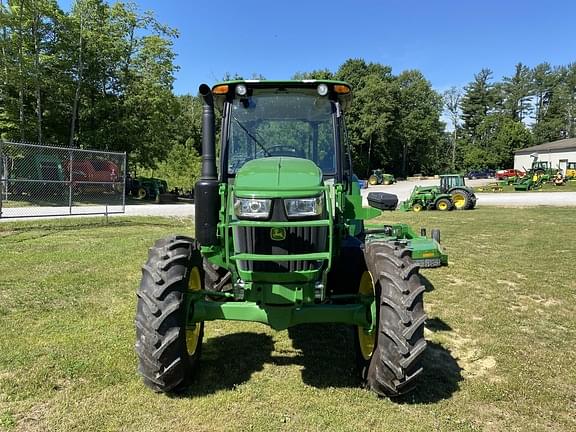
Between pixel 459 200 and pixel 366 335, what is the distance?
66.9 feet

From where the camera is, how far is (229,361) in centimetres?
445

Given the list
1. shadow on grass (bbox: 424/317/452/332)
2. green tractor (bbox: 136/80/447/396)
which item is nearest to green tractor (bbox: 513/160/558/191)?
shadow on grass (bbox: 424/317/452/332)

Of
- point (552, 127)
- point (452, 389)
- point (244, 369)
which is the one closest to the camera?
point (452, 389)

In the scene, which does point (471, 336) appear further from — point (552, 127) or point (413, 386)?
point (552, 127)

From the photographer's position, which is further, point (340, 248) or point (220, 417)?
point (340, 248)

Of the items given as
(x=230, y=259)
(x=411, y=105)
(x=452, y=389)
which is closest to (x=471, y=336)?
(x=452, y=389)

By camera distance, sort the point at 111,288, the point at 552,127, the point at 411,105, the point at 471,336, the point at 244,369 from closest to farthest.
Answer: the point at 244,369, the point at 471,336, the point at 111,288, the point at 411,105, the point at 552,127

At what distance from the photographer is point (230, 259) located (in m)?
3.77

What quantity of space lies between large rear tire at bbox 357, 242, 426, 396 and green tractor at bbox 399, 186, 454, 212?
19605 millimetres

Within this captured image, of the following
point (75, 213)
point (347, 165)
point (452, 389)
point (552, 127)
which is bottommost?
point (452, 389)

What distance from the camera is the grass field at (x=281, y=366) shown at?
344 centimetres

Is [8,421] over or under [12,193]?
under

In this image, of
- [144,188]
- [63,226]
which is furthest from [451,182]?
[63,226]

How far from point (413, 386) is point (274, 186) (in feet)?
6.06
